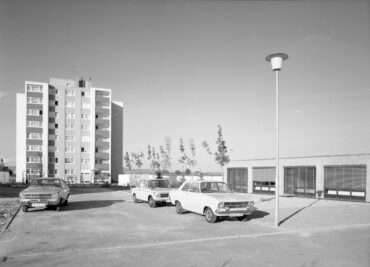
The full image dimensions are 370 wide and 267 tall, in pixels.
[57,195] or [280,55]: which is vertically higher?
[280,55]

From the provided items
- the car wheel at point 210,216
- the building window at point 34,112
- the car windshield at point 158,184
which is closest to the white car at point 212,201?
the car wheel at point 210,216

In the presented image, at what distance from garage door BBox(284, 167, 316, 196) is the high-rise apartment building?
54.5 m

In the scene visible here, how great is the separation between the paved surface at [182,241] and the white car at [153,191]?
3.72m

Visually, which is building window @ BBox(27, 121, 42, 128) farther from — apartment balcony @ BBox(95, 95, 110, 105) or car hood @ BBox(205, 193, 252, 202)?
car hood @ BBox(205, 193, 252, 202)

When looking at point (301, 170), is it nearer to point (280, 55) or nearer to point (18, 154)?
point (280, 55)

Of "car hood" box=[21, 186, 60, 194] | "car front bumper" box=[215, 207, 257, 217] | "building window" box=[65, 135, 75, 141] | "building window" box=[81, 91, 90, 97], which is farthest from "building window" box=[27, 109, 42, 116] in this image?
"car front bumper" box=[215, 207, 257, 217]

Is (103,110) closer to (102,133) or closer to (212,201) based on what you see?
(102,133)

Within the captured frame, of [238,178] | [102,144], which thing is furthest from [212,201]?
[102,144]

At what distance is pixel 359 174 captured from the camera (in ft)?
75.5

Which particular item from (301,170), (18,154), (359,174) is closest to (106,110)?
(18,154)

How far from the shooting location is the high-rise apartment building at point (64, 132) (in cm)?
7431

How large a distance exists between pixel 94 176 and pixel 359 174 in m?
63.7

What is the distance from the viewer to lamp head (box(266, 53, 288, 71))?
1183 cm

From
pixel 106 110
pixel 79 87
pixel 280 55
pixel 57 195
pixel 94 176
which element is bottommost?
pixel 94 176
